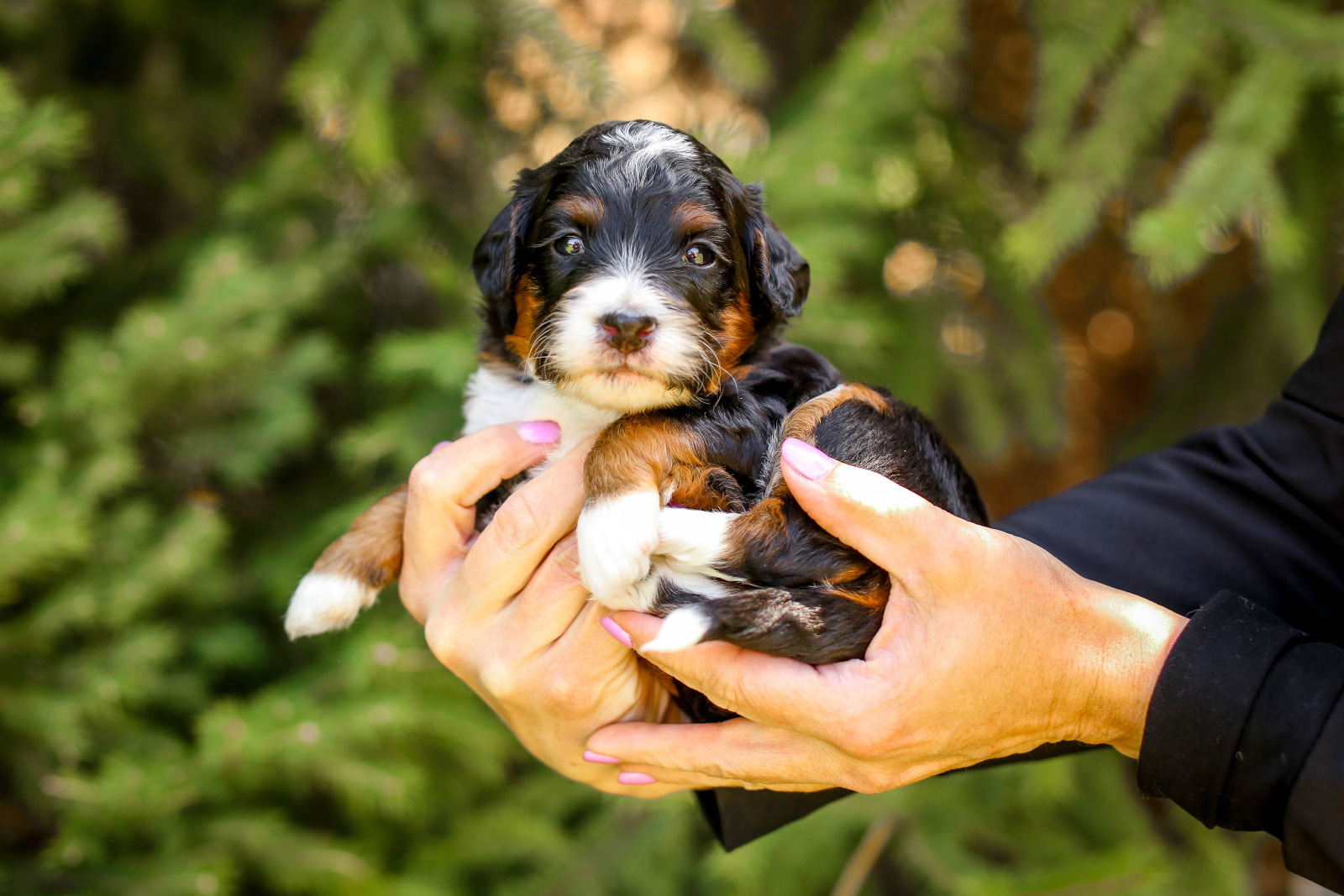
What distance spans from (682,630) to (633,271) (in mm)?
833

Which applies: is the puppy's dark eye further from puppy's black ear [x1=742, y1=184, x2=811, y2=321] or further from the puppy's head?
puppy's black ear [x1=742, y1=184, x2=811, y2=321]

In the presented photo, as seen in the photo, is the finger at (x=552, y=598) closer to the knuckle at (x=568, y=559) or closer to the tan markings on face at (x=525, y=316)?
the knuckle at (x=568, y=559)

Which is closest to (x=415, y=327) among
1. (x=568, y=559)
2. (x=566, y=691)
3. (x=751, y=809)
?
(x=568, y=559)

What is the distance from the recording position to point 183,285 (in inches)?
134

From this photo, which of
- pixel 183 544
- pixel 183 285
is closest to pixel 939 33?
pixel 183 285

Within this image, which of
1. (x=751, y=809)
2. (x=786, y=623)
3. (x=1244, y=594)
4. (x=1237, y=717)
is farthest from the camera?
(x=751, y=809)

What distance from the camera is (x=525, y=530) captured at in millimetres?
2041

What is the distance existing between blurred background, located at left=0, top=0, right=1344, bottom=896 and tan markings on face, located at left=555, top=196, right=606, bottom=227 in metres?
1.10

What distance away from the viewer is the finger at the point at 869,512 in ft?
5.68

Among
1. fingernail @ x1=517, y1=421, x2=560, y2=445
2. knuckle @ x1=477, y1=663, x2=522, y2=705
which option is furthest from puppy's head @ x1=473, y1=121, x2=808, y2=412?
knuckle @ x1=477, y1=663, x2=522, y2=705

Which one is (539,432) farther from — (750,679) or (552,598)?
(750,679)

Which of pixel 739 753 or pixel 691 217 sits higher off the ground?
pixel 691 217

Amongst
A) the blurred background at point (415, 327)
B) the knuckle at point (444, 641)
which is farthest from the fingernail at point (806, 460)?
the blurred background at point (415, 327)

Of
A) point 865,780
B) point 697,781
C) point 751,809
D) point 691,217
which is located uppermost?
point 691,217
